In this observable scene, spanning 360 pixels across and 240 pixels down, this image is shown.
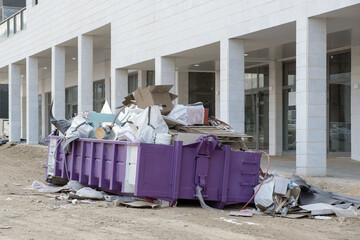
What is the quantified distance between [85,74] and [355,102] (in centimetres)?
1199

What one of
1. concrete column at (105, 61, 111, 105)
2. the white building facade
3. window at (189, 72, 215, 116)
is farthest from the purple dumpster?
concrete column at (105, 61, 111, 105)

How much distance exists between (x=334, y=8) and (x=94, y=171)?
627 centimetres

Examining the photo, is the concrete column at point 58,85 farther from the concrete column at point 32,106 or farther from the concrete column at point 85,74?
the concrete column at point 32,106

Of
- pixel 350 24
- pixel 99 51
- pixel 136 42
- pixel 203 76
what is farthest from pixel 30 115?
pixel 350 24

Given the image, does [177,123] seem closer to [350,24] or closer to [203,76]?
[350,24]

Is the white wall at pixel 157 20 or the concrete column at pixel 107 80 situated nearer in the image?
the white wall at pixel 157 20

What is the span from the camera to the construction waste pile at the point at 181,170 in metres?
9.52

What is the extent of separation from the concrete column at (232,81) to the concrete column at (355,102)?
13.6 feet

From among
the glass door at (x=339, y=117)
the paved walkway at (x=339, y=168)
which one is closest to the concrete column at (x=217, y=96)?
the glass door at (x=339, y=117)

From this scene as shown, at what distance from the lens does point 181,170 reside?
955cm

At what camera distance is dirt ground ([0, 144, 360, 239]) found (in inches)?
286

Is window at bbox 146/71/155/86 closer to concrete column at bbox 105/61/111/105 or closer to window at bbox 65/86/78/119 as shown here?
concrete column at bbox 105/61/111/105

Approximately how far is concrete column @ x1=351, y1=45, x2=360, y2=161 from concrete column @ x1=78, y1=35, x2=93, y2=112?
11.5 m

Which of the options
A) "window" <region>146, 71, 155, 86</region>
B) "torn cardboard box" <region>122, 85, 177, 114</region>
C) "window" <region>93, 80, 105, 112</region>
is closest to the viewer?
"torn cardboard box" <region>122, 85, 177, 114</region>
